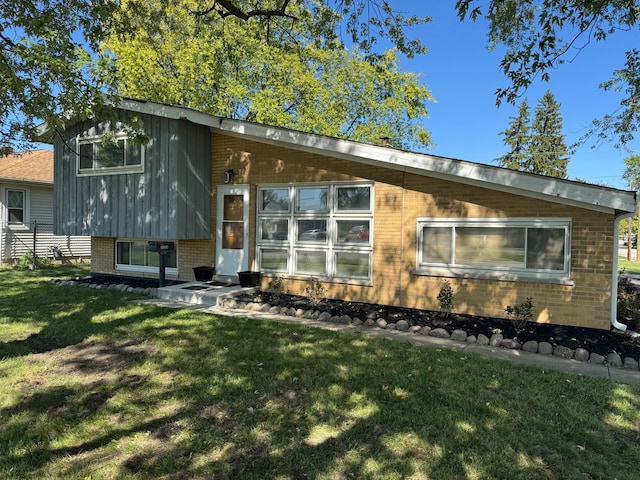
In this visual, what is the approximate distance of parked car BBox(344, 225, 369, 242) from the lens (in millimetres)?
8477

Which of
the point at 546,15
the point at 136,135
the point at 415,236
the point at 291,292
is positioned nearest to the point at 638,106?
the point at 546,15

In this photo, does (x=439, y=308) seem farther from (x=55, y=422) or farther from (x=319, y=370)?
(x=55, y=422)

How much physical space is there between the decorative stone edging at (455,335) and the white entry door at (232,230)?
1.70 m

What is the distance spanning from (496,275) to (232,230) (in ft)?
20.4

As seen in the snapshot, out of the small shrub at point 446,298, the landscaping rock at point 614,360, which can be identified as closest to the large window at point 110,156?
the small shrub at point 446,298

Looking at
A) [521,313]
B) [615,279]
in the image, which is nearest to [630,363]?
[521,313]

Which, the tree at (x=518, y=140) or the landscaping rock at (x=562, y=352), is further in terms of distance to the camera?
the tree at (x=518, y=140)

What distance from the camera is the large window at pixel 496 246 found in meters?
6.80

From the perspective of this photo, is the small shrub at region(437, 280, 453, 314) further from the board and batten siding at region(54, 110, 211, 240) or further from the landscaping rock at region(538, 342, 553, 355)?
the board and batten siding at region(54, 110, 211, 240)

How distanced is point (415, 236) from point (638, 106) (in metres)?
7.06

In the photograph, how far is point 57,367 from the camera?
4.70m

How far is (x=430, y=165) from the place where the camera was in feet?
23.8

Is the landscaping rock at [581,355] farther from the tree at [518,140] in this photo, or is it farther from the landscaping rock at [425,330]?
the tree at [518,140]

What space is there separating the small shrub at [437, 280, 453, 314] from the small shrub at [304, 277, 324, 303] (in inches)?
97.5
